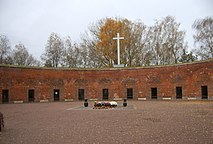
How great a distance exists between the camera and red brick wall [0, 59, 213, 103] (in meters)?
29.0

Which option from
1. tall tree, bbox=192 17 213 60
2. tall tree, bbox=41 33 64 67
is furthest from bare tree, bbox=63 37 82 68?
tall tree, bbox=192 17 213 60

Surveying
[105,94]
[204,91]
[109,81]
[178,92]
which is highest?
[109,81]

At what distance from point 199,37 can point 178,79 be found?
13.6 metres

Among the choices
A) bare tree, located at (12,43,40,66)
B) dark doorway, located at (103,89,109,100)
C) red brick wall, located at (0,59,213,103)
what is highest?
bare tree, located at (12,43,40,66)

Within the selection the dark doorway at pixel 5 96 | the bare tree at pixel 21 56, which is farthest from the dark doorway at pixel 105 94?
the bare tree at pixel 21 56

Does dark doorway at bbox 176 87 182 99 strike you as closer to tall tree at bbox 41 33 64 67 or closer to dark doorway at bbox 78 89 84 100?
dark doorway at bbox 78 89 84 100

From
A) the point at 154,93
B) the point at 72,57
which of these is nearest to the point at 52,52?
the point at 72,57

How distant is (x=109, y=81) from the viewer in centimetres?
3456

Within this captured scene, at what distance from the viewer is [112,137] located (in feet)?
27.6

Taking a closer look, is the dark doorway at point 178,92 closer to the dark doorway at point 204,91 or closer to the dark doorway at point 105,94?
the dark doorway at point 204,91

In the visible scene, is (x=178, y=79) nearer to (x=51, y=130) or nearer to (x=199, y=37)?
(x=199, y=37)

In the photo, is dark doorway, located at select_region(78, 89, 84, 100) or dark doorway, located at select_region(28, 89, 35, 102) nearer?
dark doorway, located at select_region(28, 89, 35, 102)

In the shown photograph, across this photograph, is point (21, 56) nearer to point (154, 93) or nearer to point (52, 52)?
point (52, 52)

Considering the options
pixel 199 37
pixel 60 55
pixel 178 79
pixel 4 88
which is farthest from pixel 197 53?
pixel 4 88
